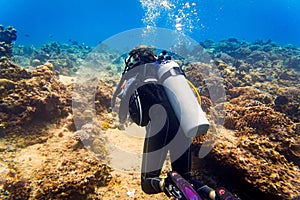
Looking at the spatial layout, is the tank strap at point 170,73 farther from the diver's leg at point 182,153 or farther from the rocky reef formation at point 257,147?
the rocky reef formation at point 257,147

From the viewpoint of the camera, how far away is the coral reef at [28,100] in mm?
5164

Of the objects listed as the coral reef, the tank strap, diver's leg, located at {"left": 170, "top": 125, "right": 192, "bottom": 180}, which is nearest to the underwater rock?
diver's leg, located at {"left": 170, "top": 125, "right": 192, "bottom": 180}

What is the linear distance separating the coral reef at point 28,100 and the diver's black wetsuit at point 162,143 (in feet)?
12.5

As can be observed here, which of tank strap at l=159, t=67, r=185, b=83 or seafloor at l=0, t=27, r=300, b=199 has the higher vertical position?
tank strap at l=159, t=67, r=185, b=83

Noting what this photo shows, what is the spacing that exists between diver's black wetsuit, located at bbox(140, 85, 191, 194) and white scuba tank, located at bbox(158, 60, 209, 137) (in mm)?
167

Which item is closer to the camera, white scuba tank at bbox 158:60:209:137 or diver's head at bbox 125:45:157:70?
white scuba tank at bbox 158:60:209:137

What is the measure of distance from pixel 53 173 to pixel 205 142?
3111 mm

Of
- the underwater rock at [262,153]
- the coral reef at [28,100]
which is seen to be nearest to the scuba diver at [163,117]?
the underwater rock at [262,153]

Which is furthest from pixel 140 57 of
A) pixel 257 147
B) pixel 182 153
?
pixel 257 147

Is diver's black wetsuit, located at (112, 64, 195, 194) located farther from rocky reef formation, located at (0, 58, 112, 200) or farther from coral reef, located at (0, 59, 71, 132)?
coral reef, located at (0, 59, 71, 132)

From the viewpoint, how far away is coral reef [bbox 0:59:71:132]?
5.16 m

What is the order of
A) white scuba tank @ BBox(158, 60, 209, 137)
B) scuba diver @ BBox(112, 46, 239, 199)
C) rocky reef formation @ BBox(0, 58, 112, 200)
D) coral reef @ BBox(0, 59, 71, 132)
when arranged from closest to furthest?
white scuba tank @ BBox(158, 60, 209, 137) < scuba diver @ BBox(112, 46, 239, 199) < rocky reef formation @ BBox(0, 58, 112, 200) < coral reef @ BBox(0, 59, 71, 132)

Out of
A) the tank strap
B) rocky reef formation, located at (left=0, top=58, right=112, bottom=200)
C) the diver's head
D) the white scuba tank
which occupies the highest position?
the diver's head

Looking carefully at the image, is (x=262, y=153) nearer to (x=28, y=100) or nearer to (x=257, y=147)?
(x=257, y=147)
